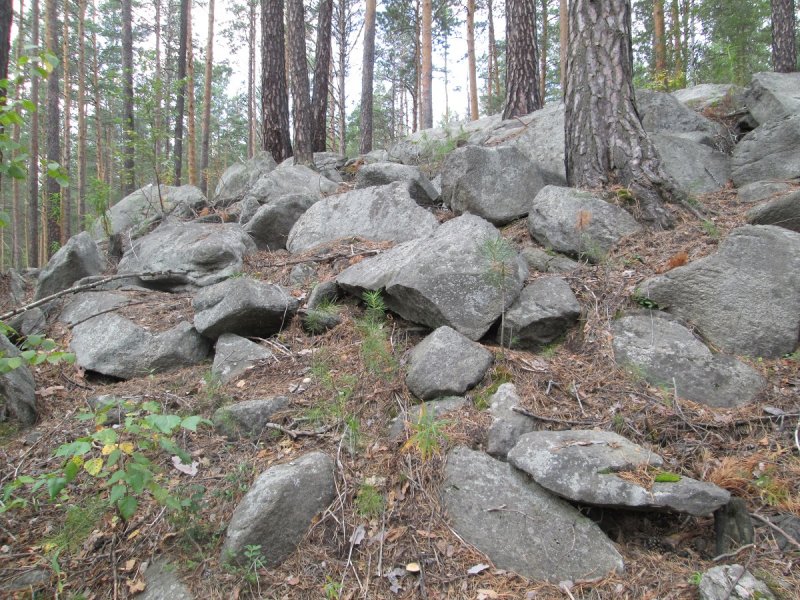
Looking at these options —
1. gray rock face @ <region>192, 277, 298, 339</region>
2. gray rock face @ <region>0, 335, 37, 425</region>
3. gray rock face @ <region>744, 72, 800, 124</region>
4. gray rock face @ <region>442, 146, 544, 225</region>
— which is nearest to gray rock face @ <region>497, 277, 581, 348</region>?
gray rock face @ <region>442, 146, 544, 225</region>

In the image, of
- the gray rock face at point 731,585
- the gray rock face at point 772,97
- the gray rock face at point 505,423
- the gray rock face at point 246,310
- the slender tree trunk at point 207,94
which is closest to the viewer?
the gray rock face at point 731,585

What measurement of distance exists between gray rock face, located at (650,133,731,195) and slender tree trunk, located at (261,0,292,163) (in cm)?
622

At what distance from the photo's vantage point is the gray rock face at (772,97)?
226 inches

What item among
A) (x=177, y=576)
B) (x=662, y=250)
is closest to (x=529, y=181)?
(x=662, y=250)

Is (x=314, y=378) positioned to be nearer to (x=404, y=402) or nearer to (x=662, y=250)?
(x=404, y=402)

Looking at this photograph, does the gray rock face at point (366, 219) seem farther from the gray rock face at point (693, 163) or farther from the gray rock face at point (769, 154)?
the gray rock face at point (769, 154)

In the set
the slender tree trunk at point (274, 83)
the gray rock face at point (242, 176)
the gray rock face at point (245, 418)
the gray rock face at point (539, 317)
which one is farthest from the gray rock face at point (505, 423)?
the slender tree trunk at point (274, 83)

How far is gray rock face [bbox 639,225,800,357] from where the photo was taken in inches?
134

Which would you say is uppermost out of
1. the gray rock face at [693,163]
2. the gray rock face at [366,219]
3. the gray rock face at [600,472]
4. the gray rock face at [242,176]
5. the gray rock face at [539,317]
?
the gray rock face at [242,176]

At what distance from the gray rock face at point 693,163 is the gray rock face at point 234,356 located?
4487 mm

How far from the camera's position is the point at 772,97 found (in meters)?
5.90

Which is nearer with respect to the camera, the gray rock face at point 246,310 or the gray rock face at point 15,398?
the gray rock face at point 15,398

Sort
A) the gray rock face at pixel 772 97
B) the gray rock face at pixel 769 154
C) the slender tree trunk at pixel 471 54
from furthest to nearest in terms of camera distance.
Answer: the slender tree trunk at pixel 471 54 < the gray rock face at pixel 772 97 < the gray rock face at pixel 769 154

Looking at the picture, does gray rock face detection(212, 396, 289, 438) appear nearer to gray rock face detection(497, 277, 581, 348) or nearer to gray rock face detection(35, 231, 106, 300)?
gray rock face detection(497, 277, 581, 348)
